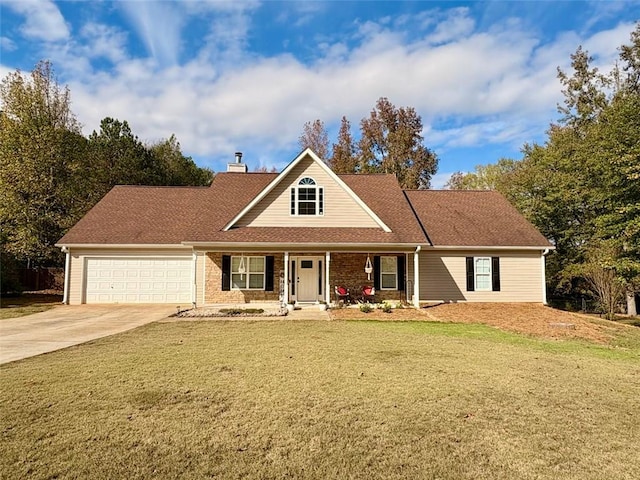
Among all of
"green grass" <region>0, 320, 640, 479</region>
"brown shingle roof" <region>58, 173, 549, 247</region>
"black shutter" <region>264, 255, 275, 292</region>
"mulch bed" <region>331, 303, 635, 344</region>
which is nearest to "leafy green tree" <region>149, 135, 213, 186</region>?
"brown shingle roof" <region>58, 173, 549, 247</region>

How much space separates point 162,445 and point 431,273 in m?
15.2

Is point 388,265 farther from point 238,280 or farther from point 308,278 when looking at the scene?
point 238,280

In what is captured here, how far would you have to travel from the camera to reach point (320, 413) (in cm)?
463

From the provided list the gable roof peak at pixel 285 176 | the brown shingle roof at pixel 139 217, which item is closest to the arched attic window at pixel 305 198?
the gable roof peak at pixel 285 176

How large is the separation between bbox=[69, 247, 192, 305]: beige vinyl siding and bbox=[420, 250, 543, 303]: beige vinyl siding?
36.0ft

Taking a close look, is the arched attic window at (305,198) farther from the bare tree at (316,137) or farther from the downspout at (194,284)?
the bare tree at (316,137)

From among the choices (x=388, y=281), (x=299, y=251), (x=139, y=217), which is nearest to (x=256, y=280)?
(x=299, y=251)

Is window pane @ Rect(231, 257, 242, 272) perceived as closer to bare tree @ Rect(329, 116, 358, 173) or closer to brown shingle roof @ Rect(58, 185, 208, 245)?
brown shingle roof @ Rect(58, 185, 208, 245)

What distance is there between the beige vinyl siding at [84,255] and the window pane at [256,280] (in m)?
3.22

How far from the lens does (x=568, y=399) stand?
5.21 meters

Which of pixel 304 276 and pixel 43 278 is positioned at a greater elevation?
pixel 304 276

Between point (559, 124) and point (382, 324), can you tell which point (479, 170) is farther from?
point (382, 324)

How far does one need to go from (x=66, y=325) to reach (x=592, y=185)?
24233mm

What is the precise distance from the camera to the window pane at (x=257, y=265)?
16406 millimetres
